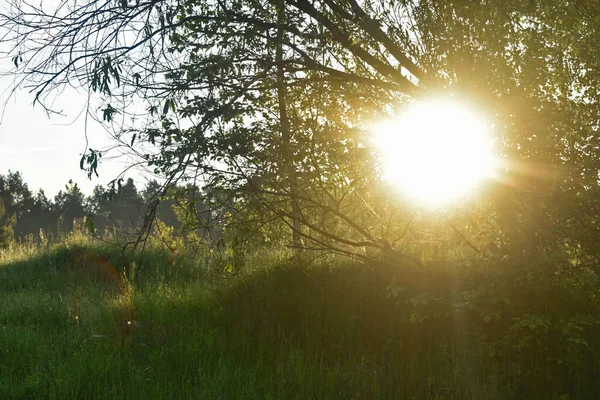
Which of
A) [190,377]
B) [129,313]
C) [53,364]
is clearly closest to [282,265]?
[129,313]

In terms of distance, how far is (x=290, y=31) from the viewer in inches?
237

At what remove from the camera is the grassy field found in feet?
16.0

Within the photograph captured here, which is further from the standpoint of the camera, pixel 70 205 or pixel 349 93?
pixel 70 205

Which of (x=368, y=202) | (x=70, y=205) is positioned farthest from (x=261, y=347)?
(x=70, y=205)

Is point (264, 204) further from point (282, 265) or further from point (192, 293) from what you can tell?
point (192, 293)

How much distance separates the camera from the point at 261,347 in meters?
5.97

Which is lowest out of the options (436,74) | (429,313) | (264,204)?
(429,313)

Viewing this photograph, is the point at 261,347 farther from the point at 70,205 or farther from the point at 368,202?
the point at 70,205

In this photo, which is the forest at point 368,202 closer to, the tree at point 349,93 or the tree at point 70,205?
the tree at point 349,93

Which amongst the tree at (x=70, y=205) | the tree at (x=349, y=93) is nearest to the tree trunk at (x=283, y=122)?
the tree at (x=349, y=93)

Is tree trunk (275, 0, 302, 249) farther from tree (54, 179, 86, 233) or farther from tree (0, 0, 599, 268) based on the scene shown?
tree (54, 179, 86, 233)

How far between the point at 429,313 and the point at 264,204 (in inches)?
84.0

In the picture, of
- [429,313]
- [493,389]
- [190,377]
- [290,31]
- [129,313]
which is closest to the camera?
[493,389]

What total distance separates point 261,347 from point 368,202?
2.34 m
